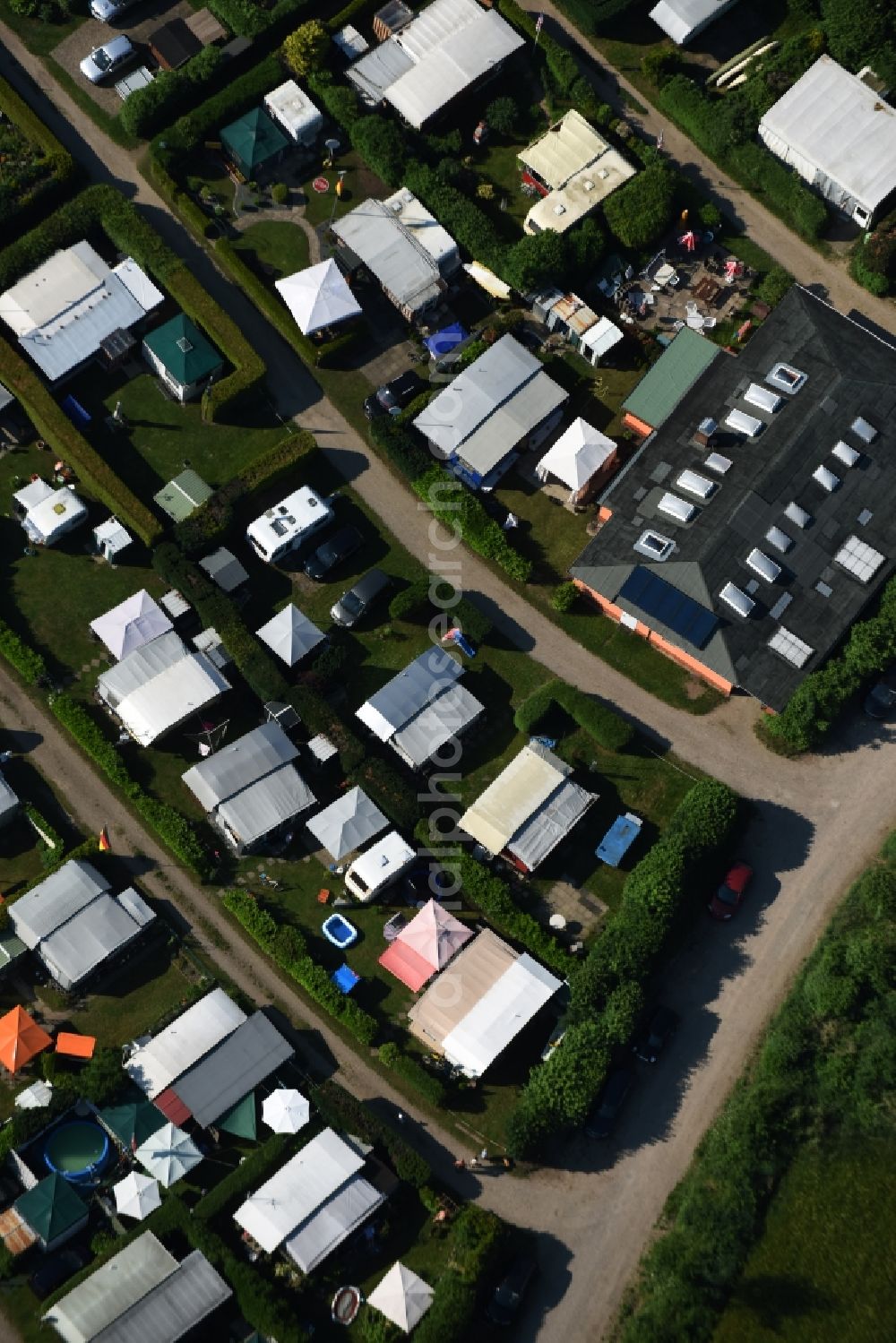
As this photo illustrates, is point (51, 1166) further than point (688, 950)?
No

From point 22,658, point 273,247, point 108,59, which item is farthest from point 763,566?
point 108,59

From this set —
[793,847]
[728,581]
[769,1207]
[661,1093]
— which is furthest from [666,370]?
[769,1207]

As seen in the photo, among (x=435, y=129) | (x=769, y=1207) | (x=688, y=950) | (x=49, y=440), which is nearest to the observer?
(x=769, y=1207)

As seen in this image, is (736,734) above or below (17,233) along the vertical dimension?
below

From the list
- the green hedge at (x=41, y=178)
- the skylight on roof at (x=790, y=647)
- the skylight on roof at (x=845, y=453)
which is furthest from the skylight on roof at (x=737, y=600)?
the green hedge at (x=41, y=178)

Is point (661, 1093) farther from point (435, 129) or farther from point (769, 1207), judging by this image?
point (435, 129)

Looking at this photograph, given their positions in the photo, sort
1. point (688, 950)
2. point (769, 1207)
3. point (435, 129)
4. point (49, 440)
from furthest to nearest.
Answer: point (435, 129)
point (49, 440)
point (688, 950)
point (769, 1207)
